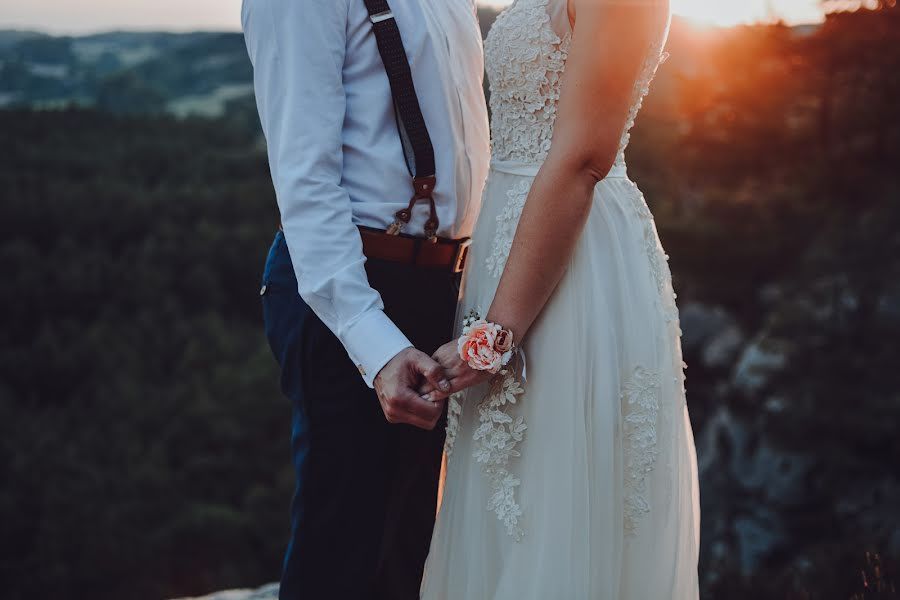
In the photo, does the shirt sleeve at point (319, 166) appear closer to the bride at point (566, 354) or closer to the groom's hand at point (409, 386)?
the groom's hand at point (409, 386)

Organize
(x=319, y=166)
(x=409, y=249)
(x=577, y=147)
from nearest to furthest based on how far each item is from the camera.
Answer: (x=577, y=147), (x=319, y=166), (x=409, y=249)

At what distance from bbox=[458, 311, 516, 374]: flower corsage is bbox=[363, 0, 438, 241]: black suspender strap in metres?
0.28

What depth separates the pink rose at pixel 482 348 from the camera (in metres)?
1.38

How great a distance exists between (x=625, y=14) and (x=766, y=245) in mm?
11673

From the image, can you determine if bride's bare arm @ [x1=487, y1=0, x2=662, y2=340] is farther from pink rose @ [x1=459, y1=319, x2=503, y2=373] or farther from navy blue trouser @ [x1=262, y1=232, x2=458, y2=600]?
navy blue trouser @ [x1=262, y1=232, x2=458, y2=600]

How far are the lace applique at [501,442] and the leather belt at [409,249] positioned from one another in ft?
0.91

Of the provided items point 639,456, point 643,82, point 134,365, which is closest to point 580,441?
→ point 639,456

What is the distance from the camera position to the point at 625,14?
51.9 inches

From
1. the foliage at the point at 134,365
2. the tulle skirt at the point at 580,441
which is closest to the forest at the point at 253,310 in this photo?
the foliage at the point at 134,365

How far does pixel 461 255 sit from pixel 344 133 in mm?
351

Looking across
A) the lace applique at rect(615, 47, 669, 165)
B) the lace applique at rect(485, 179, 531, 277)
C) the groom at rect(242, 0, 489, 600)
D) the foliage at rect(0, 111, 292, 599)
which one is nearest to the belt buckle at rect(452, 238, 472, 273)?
the groom at rect(242, 0, 489, 600)

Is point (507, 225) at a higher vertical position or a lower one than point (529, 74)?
lower

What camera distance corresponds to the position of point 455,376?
1.45m

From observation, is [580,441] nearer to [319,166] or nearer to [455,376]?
[455,376]
